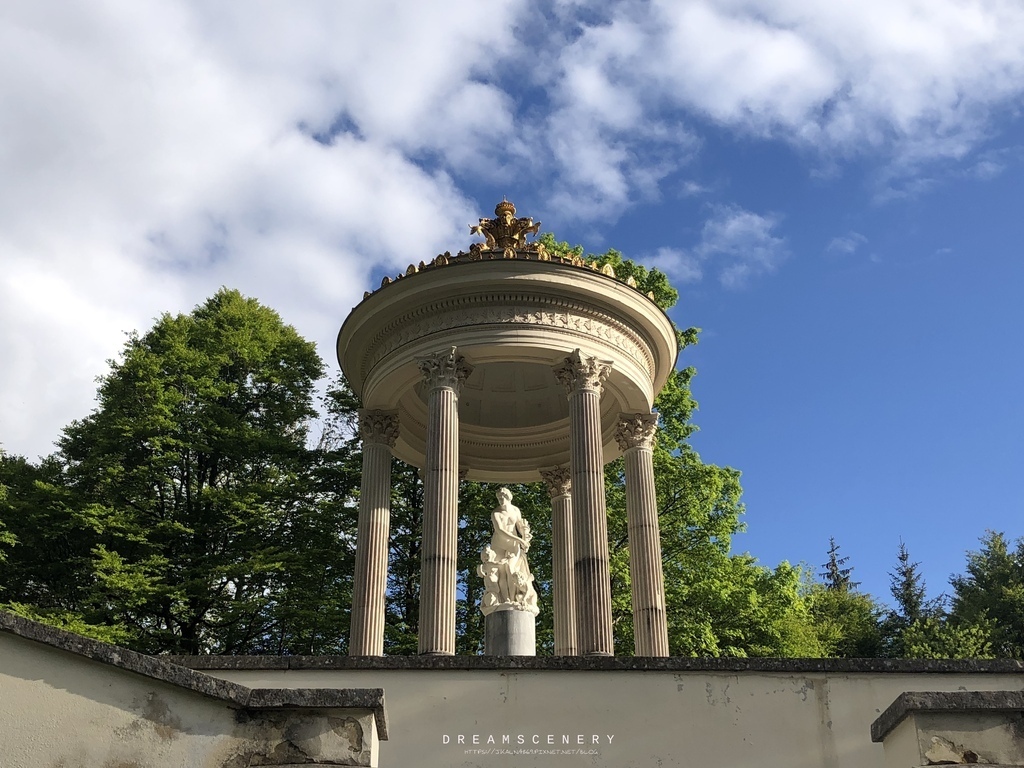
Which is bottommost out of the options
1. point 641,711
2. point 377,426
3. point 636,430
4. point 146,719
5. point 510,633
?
point 146,719

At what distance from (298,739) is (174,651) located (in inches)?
1052

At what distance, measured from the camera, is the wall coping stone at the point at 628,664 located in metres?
14.4

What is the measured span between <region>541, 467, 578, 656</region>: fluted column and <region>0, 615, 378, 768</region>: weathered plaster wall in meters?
18.1

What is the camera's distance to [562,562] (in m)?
27.2

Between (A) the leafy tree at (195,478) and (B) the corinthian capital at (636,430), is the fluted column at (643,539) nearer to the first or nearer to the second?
(B) the corinthian capital at (636,430)

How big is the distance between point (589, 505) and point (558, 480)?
24.4ft

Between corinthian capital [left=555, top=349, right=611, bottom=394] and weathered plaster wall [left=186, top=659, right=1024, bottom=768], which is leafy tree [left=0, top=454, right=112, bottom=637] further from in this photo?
weathered plaster wall [left=186, top=659, right=1024, bottom=768]

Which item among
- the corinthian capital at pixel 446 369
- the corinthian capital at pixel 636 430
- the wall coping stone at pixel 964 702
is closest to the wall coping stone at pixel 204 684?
the wall coping stone at pixel 964 702

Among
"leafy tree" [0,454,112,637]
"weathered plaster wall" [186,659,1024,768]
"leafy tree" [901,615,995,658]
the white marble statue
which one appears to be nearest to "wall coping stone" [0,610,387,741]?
"weathered plaster wall" [186,659,1024,768]

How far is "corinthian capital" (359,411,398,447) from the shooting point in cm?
2519

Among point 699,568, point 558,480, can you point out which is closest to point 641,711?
point 558,480

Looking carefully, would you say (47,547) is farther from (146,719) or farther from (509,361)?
(146,719)

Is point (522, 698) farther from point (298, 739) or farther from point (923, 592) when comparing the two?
point (923, 592)

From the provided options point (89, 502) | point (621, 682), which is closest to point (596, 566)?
point (621, 682)
